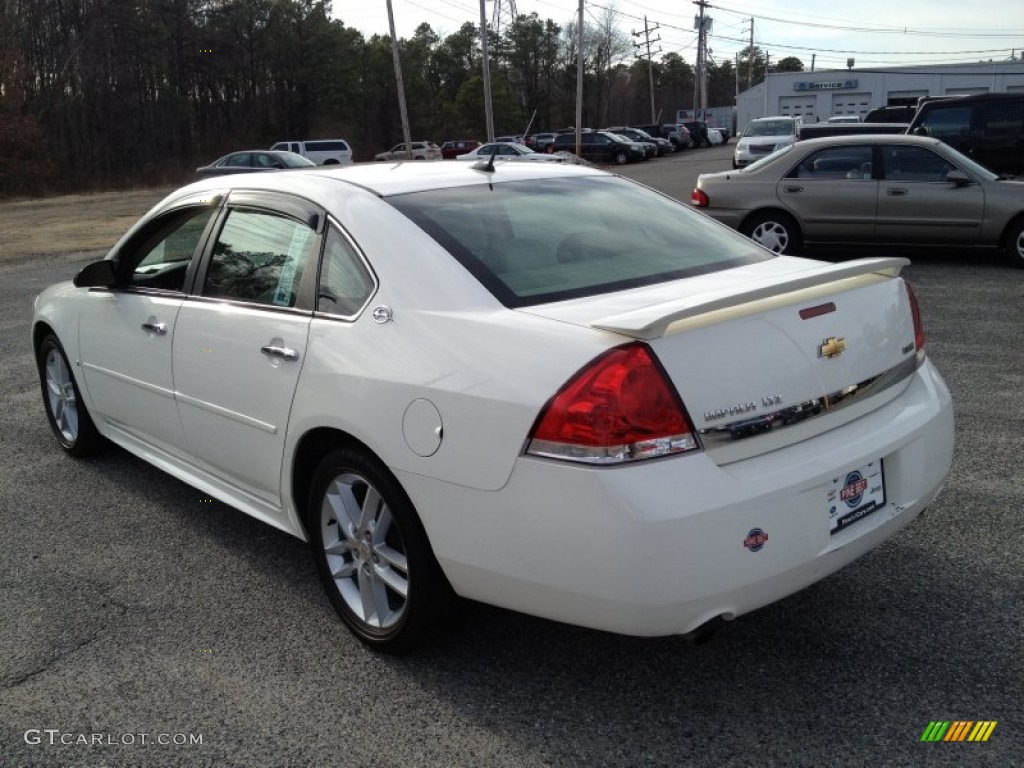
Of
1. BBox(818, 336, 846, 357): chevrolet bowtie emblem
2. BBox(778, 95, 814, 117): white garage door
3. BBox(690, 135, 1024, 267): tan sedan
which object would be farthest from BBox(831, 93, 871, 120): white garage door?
BBox(818, 336, 846, 357): chevrolet bowtie emblem

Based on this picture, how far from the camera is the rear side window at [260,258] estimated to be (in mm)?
3447

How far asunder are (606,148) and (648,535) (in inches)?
1937

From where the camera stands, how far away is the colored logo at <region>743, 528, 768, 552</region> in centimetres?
247

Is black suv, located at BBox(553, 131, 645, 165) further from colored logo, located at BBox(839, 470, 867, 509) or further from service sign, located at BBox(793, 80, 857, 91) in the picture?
colored logo, located at BBox(839, 470, 867, 509)

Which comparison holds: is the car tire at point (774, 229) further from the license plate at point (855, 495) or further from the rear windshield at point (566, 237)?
the license plate at point (855, 495)

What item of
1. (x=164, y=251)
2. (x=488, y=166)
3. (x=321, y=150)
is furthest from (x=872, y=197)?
(x=321, y=150)

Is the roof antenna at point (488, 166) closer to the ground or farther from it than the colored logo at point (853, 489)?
farther from it

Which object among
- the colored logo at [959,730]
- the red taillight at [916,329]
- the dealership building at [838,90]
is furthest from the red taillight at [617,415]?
the dealership building at [838,90]

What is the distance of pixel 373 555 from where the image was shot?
3.10 m

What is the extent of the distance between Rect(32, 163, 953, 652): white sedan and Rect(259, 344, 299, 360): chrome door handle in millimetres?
14

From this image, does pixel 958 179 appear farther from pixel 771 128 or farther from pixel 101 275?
pixel 771 128

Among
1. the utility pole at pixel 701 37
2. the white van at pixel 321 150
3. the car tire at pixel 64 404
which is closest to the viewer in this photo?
the car tire at pixel 64 404

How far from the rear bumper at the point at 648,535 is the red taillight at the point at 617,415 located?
47 mm

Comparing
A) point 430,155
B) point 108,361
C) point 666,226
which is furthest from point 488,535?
point 430,155
